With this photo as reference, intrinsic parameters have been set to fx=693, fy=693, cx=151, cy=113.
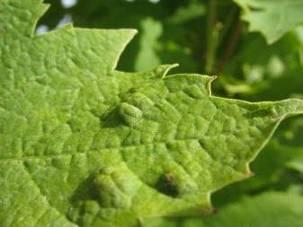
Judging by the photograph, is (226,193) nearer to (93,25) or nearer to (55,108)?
(93,25)

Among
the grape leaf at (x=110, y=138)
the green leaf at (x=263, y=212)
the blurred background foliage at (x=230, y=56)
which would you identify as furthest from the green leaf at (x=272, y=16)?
the grape leaf at (x=110, y=138)

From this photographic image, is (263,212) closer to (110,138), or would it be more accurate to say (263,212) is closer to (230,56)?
(230,56)

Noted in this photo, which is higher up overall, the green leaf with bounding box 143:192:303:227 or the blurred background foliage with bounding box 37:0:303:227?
the blurred background foliage with bounding box 37:0:303:227

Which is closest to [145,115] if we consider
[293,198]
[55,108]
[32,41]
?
[55,108]

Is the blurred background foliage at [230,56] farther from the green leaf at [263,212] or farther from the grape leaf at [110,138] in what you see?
the grape leaf at [110,138]

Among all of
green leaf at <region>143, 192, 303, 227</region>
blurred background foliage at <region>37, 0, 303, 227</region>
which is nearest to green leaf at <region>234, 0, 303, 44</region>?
blurred background foliage at <region>37, 0, 303, 227</region>

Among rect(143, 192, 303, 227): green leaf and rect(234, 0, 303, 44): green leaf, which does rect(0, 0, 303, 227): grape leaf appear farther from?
rect(143, 192, 303, 227): green leaf
